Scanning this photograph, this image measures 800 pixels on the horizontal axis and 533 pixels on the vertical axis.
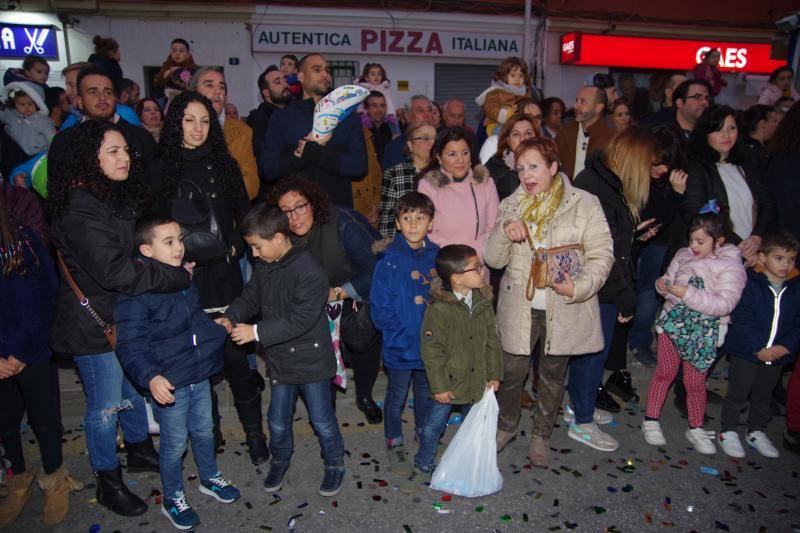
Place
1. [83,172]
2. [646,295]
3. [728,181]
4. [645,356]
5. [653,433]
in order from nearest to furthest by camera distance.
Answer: [83,172], [653,433], [728,181], [646,295], [645,356]

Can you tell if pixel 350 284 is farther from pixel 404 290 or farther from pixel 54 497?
pixel 54 497

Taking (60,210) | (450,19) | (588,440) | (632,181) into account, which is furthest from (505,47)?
(60,210)

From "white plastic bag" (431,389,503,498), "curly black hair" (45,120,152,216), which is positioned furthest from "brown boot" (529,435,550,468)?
"curly black hair" (45,120,152,216)

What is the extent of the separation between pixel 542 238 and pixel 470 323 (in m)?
0.76

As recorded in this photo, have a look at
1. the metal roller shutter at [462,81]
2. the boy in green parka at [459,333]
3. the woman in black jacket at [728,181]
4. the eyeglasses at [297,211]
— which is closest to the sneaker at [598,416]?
the boy in green parka at [459,333]

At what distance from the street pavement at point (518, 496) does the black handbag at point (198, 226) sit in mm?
1547

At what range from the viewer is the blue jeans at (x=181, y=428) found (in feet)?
10.9

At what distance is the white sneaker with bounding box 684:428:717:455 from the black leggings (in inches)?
172

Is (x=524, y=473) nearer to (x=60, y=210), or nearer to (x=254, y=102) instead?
(x=60, y=210)

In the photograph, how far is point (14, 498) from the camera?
345cm

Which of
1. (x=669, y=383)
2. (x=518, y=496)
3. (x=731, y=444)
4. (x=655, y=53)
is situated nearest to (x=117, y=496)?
(x=518, y=496)

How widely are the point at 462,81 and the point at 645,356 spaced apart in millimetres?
10262

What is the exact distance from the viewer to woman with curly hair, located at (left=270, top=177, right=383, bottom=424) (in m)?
3.79

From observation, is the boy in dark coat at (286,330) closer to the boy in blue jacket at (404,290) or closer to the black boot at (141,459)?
the boy in blue jacket at (404,290)
